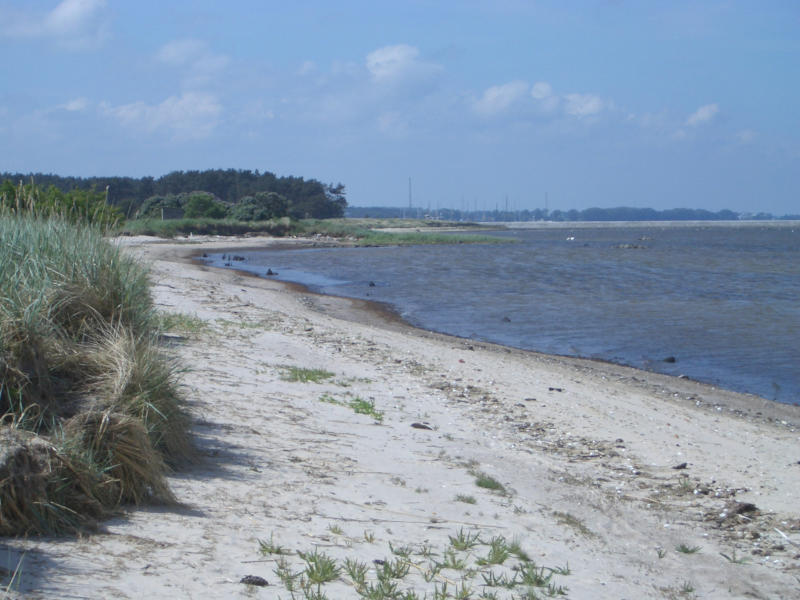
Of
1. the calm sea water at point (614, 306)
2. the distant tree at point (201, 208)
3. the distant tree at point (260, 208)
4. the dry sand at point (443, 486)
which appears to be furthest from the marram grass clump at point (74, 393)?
the distant tree at point (260, 208)

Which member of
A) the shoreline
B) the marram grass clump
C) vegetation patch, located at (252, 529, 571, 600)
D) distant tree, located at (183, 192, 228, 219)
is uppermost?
distant tree, located at (183, 192, 228, 219)

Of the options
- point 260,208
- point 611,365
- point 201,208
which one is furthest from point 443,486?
point 260,208

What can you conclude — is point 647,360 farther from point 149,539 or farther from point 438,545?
point 149,539

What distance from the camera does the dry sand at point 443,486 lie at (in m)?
4.16

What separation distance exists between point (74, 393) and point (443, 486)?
2.94 metres

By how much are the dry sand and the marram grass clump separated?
0.21 m

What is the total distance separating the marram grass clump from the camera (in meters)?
4.13

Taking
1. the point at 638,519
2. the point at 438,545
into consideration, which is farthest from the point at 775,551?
the point at 438,545

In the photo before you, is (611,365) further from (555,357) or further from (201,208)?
(201,208)

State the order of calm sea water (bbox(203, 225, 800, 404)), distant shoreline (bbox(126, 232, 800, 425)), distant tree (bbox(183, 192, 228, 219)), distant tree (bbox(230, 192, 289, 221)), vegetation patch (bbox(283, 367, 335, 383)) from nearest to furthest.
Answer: vegetation patch (bbox(283, 367, 335, 383)), distant shoreline (bbox(126, 232, 800, 425)), calm sea water (bbox(203, 225, 800, 404)), distant tree (bbox(183, 192, 228, 219)), distant tree (bbox(230, 192, 289, 221))

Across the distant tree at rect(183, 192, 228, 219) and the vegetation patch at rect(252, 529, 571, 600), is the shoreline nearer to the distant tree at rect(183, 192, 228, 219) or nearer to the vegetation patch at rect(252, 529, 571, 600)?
the vegetation patch at rect(252, 529, 571, 600)

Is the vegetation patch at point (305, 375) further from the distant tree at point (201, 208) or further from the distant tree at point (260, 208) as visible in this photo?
the distant tree at point (260, 208)

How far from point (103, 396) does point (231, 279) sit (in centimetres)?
2521

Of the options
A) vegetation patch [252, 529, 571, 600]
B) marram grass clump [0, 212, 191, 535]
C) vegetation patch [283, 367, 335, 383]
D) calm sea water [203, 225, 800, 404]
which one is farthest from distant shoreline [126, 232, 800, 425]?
marram grass clump [0, 212, 191, 535]
